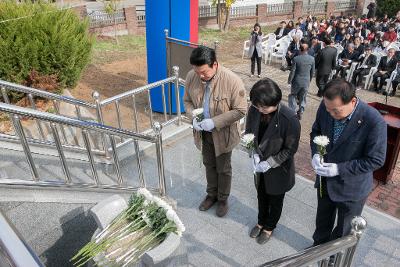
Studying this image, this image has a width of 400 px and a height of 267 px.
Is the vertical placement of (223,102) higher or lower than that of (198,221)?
higher

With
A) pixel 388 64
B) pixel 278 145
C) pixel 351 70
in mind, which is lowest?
pixel 351 70

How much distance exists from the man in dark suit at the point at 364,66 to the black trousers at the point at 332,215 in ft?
28.5

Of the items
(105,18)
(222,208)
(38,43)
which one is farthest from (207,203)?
(105,18)

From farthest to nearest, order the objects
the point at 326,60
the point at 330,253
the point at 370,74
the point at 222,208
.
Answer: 1. the point at 370,74
2. the point at 326,60
3. the point at 222,208
4. the point at 330,253

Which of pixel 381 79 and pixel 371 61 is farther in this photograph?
pixel 371 61

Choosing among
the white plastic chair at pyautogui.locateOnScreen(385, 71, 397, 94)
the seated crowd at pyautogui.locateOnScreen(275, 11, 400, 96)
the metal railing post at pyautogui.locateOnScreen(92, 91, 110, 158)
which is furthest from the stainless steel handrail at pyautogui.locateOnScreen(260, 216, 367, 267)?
the white plastic chair at pyautogui.locateOnScreen(385, 71, 397, 94)

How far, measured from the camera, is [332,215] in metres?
3.48

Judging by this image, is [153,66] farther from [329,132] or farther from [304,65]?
[329,132]

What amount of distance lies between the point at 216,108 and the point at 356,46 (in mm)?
9701

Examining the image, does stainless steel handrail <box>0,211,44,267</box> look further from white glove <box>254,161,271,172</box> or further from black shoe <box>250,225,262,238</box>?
black shoe <box>250,225,262,238</box>

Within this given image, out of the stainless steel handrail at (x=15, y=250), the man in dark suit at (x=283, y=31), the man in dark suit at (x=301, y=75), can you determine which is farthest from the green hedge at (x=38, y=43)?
the man in dark suit at (x=283, y=31)

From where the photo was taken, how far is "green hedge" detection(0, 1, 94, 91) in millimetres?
6484

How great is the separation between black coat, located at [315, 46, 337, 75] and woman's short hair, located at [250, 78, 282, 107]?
7.65 metres

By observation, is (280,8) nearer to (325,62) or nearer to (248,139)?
(325,62)
